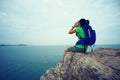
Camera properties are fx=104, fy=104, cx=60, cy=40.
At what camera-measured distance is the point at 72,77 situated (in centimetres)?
762

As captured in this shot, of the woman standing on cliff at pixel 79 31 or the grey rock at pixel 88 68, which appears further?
the woman standing on cliff at pixel 79 31

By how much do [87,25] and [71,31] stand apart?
1.20 metres

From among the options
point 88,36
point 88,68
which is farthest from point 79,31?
point 88,68

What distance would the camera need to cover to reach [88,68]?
6461 mm

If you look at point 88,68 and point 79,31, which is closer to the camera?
point 88,68

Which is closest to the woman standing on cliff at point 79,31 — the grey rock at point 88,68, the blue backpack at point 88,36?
the blue backpack at point 88,36

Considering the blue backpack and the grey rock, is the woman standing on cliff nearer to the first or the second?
the blue backpack

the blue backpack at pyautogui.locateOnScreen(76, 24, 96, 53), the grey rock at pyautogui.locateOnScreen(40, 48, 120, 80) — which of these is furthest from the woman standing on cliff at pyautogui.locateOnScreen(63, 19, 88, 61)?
the grey rock at pyautogui.locateOnScreen(40, 48, 120, 80)

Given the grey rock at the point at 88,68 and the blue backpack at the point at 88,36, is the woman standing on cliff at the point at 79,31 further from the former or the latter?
the grey rock at the point at 88,68

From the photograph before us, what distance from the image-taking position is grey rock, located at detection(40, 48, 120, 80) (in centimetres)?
568

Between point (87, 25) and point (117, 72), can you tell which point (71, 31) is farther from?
point (117, 72)

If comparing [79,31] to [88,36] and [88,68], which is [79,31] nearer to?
[88,36]

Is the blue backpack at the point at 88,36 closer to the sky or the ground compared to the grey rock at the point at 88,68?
closer to the sky

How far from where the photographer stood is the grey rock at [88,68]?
5.68 m
